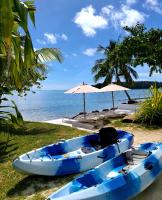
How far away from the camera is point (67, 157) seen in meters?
8.49

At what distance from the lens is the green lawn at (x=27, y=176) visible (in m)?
7.66

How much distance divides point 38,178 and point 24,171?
62 cm

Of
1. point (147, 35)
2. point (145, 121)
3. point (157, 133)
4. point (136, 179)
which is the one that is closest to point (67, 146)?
point (136, 179)

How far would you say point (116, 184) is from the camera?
21.0ft

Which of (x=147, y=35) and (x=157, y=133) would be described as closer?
(x=157, y=133)

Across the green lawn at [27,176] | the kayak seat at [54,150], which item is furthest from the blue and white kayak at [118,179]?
the kayak seat at [54,150]

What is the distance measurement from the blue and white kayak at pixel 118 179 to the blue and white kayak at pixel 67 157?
895mm

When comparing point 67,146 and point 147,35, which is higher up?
point 147,35

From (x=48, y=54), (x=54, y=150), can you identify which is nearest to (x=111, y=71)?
(x=48, y=54)

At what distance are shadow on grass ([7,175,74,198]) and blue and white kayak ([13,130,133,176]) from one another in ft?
0.70

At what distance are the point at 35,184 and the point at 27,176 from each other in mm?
729

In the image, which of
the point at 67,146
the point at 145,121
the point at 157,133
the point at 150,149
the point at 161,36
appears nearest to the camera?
the point at 150,149

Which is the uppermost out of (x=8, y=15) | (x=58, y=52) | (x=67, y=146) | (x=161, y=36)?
(x=161, y=36)

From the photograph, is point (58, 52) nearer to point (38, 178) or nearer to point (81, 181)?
point (38, 178)
